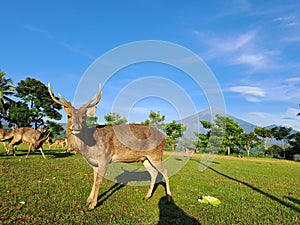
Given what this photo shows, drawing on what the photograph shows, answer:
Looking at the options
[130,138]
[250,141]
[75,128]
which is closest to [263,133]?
[250,141]

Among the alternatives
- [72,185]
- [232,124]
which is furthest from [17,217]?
[232,124]

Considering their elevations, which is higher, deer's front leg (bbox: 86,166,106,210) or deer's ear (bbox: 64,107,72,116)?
deer's ear (bbox: 64,107,72,116)

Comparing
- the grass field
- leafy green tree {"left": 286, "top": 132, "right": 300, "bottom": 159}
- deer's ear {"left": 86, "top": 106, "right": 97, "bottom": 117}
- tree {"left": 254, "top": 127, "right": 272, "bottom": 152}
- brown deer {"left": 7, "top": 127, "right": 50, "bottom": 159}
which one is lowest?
the grass field

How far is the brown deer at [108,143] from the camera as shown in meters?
6.57

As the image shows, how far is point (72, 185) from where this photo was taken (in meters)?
8.68

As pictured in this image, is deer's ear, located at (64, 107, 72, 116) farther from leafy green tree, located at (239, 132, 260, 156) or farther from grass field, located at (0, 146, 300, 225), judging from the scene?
leafy green tree, located at (239, 132, 260, 156)

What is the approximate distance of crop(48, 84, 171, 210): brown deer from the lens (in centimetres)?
657

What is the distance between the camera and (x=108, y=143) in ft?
24.0

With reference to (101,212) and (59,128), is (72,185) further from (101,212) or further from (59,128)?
(59,128)

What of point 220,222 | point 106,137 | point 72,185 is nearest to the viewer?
point 220,222

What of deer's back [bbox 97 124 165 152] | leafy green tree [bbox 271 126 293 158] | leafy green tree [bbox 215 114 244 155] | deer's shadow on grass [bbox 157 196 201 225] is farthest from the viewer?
leafy green tree [bbox 271 126 293 158]

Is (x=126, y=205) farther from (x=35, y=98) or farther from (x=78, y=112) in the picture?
(x=35, y=98)

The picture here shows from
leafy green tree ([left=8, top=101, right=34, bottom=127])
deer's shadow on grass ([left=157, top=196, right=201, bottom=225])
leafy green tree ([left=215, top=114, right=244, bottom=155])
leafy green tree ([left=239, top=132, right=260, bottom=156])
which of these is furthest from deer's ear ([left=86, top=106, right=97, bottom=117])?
leafy green tree ([left=239, top=132, right=260, bottom=156])

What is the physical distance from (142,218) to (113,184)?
396cm
